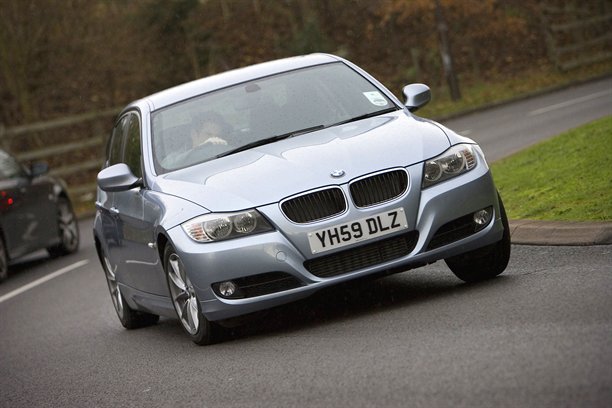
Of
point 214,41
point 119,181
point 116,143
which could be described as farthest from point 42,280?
point 214,41

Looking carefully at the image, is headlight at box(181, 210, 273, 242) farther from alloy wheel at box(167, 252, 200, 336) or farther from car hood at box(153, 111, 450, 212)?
alloy wheel at box(167, 252, 200, 336)

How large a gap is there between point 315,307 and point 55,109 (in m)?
26.3

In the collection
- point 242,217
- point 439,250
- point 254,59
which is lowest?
point 254,59

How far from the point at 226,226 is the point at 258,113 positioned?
168cm

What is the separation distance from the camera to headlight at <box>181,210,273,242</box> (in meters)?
7.71

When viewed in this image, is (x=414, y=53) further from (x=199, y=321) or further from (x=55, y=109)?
(x=199, y=321)

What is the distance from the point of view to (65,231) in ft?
62.2

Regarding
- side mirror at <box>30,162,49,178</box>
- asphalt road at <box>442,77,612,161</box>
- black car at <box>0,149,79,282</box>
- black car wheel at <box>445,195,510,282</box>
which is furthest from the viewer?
asphalt road at <box>442,77,612,161</box>

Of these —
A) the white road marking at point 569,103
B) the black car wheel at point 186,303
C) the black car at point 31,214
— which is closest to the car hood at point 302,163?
the black car wheel at point 186,303

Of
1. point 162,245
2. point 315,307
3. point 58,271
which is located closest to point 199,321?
point 162,245

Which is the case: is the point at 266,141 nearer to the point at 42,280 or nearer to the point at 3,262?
the point at 42,280

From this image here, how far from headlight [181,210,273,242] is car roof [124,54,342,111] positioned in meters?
1.94

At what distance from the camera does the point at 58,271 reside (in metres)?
17.0

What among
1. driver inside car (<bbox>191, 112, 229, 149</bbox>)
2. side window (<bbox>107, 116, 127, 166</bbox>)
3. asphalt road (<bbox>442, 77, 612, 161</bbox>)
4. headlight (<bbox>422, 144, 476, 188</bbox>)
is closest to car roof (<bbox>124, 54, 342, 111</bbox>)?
driver inside car (<bbox>191, 112, 229, 149</bbox>)
